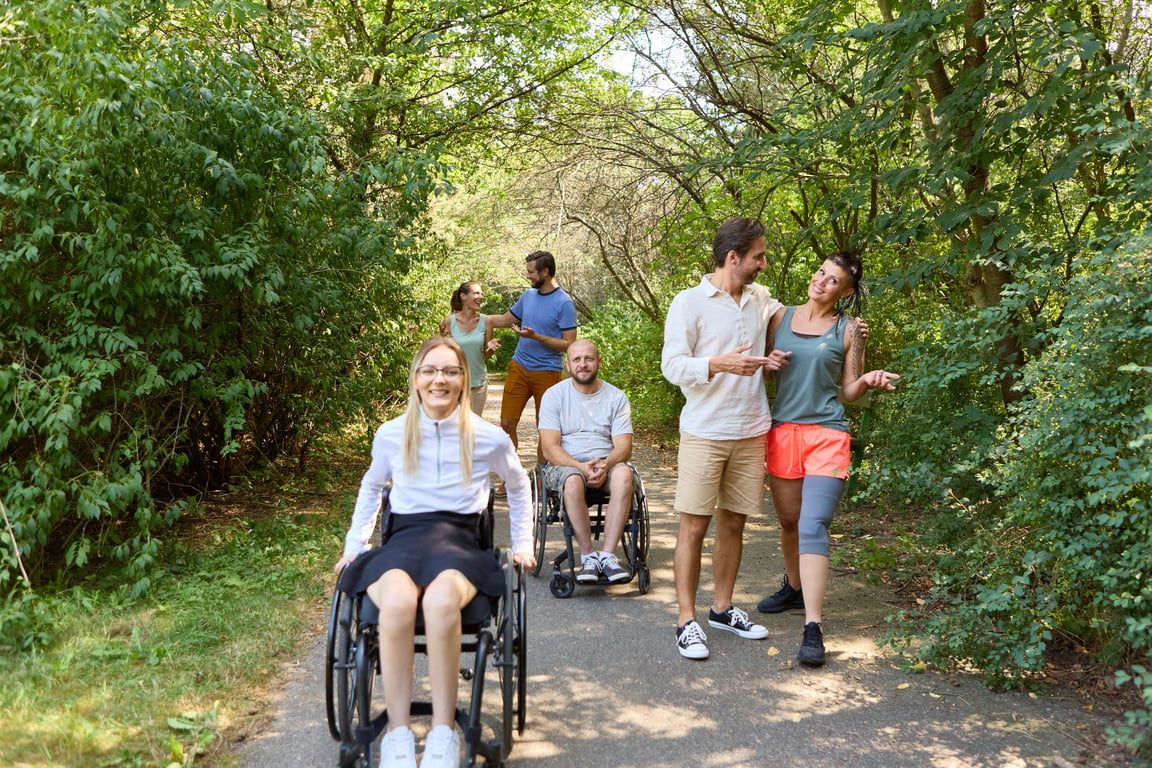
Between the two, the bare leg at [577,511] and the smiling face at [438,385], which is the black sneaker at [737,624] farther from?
the smiling face at [438,385]

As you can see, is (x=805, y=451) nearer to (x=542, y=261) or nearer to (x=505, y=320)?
(x=542, y=261)

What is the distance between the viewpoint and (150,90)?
14.7ft

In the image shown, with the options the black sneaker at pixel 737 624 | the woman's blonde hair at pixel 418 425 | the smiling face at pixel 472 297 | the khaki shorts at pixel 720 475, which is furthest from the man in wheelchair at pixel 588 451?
the smiling face at pixel 472 297

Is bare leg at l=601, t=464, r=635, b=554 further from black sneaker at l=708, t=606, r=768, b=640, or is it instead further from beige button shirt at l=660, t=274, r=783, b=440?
beige button shirt at l=660, t=274, r=783, b=440

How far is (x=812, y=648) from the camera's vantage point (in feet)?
12.7

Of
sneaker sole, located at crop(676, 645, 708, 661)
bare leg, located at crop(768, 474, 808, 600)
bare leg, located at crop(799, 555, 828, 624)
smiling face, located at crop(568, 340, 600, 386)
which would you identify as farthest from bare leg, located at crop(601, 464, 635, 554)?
bare leg, located at crop(799, 555, 828, 624)

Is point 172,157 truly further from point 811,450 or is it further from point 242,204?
point 811,450

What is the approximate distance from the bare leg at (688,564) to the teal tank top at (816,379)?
0.64 metres

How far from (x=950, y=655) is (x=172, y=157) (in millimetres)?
4638

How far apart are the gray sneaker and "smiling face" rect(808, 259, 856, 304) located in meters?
1.84

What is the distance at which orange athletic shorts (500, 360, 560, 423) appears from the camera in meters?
6.84

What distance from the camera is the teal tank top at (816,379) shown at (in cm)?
405

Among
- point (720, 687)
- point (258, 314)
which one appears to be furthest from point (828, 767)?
point (258, 314)

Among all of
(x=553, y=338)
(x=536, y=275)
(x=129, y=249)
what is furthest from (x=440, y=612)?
(x=536, y=275)
